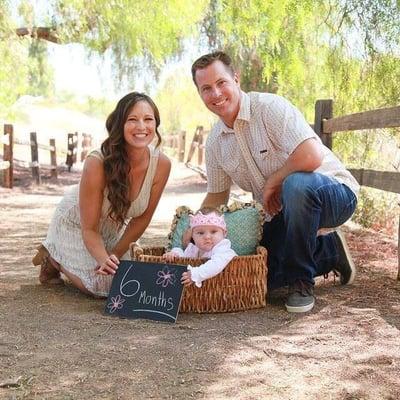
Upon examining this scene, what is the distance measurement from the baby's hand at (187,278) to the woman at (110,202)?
0.37 m

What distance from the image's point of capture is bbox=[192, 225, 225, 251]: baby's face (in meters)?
3.11

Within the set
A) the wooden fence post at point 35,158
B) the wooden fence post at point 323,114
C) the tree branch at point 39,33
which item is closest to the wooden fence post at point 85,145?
the wooden fence post at point 35,158

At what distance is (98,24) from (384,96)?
216 inches

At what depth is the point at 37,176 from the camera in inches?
499

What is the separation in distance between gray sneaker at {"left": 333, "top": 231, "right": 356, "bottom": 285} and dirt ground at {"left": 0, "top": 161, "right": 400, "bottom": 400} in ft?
0.28

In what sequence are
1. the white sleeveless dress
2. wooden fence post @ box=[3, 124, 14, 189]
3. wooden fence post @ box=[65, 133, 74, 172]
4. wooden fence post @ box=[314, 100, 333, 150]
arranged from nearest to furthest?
the white sleeveless dress, wooden fence post @ box=[314, 100, 333, 150], wooden fence post @ box=[3, 124, 14, 189], wooden fence post @ box=[65, 133, 74, 172]

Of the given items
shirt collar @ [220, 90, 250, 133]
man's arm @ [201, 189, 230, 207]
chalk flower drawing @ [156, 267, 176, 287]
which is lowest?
chalk flower drawing @ [156, 267, 176, 287]

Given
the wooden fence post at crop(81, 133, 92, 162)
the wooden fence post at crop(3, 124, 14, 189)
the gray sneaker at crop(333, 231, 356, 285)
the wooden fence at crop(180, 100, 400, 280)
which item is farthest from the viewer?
the wooden fence post at crop(81, 133, 92, 162)

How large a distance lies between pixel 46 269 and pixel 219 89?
1421 millimetres

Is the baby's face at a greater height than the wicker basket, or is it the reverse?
the baby's face

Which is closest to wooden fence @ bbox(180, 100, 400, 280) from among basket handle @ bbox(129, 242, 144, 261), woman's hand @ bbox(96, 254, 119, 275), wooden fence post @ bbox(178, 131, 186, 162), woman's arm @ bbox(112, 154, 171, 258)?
woman's arm @ bbox(112, 154, 171, 258)

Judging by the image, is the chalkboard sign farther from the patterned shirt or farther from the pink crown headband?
the patterned shirt

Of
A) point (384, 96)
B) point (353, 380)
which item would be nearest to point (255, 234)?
point (353, 380)

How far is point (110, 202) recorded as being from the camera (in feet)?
11.1
